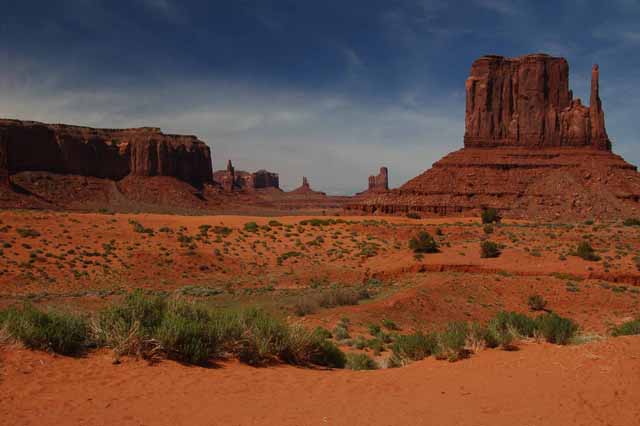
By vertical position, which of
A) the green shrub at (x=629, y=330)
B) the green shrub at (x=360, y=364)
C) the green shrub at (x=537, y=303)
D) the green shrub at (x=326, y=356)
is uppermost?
the green shrub at (x=629, y=330)

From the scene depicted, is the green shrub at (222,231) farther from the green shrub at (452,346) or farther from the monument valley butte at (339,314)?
the green shrub at (452,346)

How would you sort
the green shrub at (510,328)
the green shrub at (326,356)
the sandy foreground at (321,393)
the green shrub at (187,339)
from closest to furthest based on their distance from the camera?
the sandy foreground at (321,393) → the green shrub at (187,339) → the green shrub at (510,328) → the green shrub at (326,356)

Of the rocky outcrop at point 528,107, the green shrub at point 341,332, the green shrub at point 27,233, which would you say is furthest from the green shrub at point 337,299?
the rocky outcrop at point 528,107

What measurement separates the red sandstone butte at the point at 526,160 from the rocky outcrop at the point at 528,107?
0.17 metres

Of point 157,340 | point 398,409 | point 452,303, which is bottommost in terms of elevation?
point 452,303

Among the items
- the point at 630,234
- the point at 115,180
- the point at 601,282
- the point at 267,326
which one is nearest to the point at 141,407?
the point at 267,326

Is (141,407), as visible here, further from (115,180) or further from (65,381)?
(115,180)

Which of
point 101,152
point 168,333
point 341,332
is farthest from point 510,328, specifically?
point 101,152

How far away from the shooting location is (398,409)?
6406 millimetres

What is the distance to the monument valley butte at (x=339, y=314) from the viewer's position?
20.8 feet

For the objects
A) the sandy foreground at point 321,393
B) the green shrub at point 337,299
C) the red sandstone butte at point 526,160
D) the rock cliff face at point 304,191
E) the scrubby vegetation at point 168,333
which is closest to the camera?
the sandy foreground at point 321,393

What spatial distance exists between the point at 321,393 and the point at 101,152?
358 ft

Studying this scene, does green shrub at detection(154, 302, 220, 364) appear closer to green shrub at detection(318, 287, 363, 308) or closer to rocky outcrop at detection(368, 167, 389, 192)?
green shrub at detection(318, 287, 363, 308)

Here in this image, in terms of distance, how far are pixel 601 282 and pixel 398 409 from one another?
2153 cm
